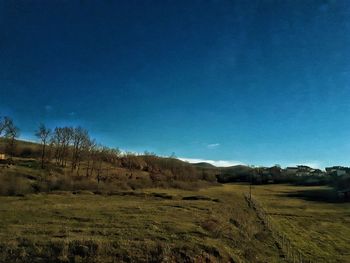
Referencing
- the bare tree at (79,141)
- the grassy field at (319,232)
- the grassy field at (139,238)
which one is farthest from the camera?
the bare tree at (79,141)

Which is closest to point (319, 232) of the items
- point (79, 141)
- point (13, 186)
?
point (13, 186)

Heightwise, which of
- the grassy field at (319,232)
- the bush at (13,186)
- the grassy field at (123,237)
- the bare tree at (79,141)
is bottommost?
the grassy field at (319,232)

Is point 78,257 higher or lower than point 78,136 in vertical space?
lower

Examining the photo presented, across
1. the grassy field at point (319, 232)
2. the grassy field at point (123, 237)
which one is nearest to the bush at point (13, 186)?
the grassy field at point (123, 237)

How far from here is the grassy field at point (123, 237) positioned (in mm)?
27859

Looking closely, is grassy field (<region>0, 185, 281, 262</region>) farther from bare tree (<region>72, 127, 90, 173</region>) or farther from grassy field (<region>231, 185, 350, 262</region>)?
bare tree (<region>72, 127, 90, 173</region>)

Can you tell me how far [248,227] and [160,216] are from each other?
1260 centimetres

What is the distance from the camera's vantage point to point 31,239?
97.4 feet

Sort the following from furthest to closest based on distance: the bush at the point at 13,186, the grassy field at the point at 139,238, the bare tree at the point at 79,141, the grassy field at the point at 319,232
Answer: the bare tree at the point at 79,141
the bush at the point at 13,186
the grassy field at the point at 319,232
the grassy field at the point at 139,238

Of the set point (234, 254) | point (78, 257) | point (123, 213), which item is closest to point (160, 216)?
point (123, 213)

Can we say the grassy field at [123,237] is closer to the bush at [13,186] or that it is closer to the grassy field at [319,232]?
the grassy field at [319,232]

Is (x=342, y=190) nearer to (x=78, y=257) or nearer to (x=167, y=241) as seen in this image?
(x=167, y=241)

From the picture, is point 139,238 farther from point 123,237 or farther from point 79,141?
point 79,141

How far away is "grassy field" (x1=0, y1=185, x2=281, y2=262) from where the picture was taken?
2786 cm
